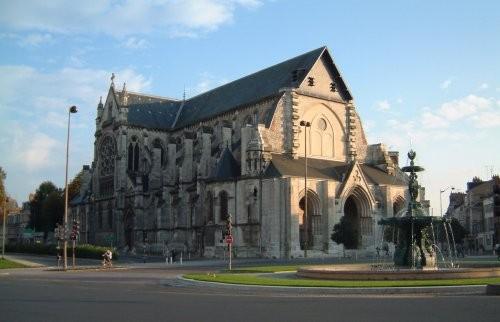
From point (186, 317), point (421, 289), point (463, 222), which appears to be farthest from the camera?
point (463, 222)

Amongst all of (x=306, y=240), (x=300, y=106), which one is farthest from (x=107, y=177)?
(x=306, y=240)

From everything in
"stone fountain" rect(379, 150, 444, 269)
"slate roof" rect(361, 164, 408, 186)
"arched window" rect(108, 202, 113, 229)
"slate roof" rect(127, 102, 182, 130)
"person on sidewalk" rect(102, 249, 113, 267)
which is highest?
"slate roof" rect(127, 102, 182, 130)

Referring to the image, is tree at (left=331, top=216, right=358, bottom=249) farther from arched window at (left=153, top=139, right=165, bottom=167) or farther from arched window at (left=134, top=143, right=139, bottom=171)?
arched window at (left=134, top=143, right=139, bottom=171)

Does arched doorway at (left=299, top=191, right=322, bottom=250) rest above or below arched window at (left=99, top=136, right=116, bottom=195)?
below

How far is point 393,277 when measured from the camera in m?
24.2

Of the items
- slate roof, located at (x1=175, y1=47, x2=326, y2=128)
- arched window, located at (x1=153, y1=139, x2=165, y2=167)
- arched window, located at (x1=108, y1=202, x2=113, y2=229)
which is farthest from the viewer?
arched window, located at (x1=108, y1=202, x2=113, y2=229)

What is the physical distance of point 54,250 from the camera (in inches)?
2650

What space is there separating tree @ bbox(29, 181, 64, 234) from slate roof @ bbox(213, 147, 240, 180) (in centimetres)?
5267

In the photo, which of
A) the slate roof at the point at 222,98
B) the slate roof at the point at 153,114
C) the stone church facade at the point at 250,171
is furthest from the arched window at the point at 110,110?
the slate roof at the point at 153,114

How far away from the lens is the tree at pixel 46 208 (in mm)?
104375

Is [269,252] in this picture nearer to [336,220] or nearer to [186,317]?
[336,220]

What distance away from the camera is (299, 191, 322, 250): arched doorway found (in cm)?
5775

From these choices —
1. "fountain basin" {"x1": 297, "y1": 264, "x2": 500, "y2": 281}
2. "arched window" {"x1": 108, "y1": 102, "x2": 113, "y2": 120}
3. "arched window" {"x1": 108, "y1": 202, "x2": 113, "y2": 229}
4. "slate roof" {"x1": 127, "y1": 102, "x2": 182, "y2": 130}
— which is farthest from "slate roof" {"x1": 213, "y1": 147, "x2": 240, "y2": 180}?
"fountain basin" {"x1": 297, "y1": 264, "x2": 500, "y2": 281}

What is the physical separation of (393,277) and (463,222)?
97.7 meters
